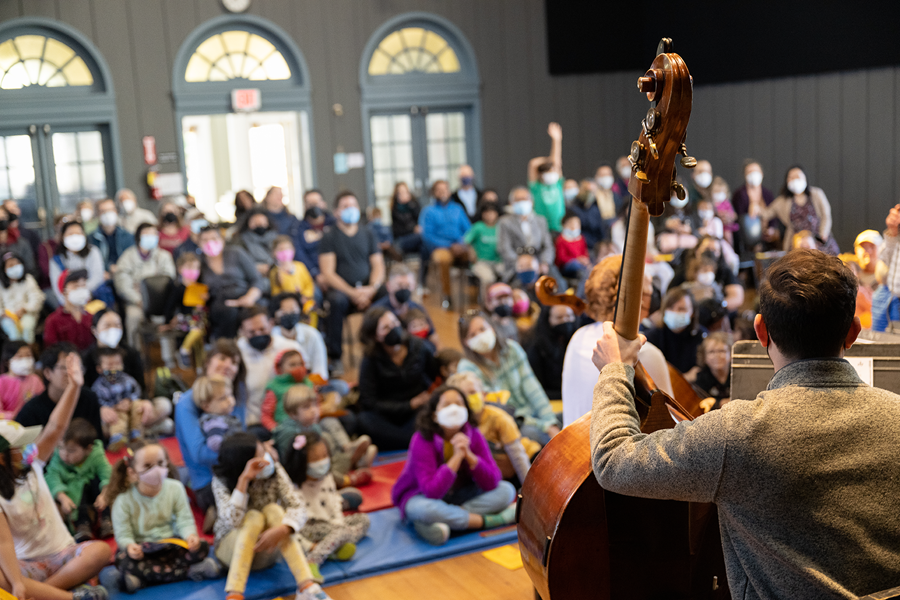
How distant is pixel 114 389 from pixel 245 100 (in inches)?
253

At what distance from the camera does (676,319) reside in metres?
5.64

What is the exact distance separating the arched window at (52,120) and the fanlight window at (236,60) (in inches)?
44.4

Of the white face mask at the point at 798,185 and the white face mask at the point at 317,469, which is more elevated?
the white face mask at the point at 798,185

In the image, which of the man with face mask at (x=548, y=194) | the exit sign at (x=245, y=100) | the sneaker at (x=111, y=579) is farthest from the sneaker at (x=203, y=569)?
the exit sign at (x=245, y=100)

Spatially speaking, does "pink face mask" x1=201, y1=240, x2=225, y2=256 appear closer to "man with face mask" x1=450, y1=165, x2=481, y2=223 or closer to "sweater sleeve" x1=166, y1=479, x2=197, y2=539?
"sweater sleeve" x1=166, y1=479, x2=197, y2=539

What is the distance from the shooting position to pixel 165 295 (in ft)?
22.8

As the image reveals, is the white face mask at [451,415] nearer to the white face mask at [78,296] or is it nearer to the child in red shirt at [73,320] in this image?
the child in red shirt at [73,320]

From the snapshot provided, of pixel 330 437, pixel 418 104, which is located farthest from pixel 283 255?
pixel 418 104

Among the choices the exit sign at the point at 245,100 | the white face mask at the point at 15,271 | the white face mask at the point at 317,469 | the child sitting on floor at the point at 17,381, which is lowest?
the white face mask at the point at 317,469

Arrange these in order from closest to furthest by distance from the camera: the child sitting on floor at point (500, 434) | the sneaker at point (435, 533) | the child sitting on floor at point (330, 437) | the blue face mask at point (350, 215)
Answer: the sneaker at point (435, 533)
the child sitting on floor at point (330, 437)
the child sitting on floor at point (500, 434)
the blue face mask at point (350, 215)

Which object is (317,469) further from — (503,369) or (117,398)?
(117,398)

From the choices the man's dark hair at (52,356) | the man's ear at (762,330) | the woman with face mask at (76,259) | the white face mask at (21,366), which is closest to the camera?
the man's ear at (762,330)

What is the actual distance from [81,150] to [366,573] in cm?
821

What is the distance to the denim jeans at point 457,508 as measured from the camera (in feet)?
13.7
